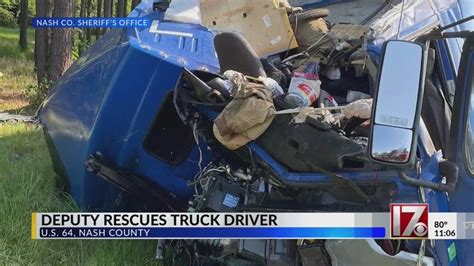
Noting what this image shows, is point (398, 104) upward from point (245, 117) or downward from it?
upward

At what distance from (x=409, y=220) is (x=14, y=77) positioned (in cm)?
1741

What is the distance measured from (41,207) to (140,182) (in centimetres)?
103

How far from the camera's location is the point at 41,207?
416 cm

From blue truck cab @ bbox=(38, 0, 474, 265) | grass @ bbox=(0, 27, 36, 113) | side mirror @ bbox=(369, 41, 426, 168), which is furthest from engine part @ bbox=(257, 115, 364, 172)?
grass @ bbox=(0, 27, 36, 113)

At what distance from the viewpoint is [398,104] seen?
6.79 feet

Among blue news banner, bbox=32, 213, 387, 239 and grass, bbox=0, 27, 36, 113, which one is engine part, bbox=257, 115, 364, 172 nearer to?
blue news banner, bbox=32, 213, 387, 239

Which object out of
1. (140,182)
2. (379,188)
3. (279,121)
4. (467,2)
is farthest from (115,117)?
(467,2)

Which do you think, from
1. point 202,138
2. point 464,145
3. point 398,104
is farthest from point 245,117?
point 464,145

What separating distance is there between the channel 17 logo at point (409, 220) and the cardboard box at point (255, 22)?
1.54 meters

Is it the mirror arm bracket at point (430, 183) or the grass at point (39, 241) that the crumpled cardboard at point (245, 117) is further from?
the grass at point (39, 241)

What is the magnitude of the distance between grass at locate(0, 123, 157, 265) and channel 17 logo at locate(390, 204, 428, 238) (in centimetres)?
164

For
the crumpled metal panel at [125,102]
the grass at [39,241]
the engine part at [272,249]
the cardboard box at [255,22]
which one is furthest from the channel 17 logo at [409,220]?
the grass at [39,241]

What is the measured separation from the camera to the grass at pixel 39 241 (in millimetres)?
3557

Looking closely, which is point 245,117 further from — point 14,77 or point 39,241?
point 14,77
